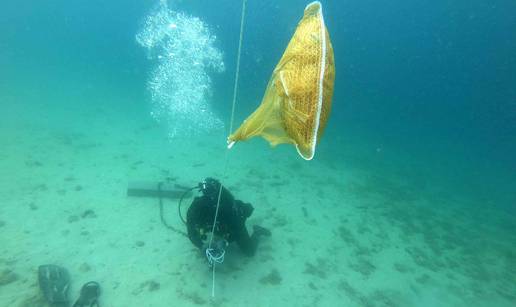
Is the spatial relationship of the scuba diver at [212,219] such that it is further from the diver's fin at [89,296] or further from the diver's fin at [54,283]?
the diver's fin at [54,283]

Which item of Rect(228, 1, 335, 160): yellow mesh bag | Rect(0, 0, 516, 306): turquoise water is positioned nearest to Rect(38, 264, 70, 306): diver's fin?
Rect(0, 0, 516, 306): turquoise water

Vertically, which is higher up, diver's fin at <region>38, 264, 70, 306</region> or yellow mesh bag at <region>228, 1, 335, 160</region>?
yellow mesh bag at <region>228, 1, 335, 160</region>

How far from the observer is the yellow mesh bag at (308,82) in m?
1.33

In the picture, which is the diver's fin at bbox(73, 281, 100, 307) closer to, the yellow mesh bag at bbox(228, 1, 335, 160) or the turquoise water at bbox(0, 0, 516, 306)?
the turquoise water at bbox(0, 0, 516, 306)

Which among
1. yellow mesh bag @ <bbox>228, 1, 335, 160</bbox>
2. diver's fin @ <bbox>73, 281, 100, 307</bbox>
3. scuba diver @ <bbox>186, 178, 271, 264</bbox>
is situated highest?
yellow mesh bag @ <bbox>228, 1, 335, 160</bbox>

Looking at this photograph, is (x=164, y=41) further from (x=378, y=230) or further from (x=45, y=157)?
(x=378, y=230)

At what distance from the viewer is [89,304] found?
4.60 m

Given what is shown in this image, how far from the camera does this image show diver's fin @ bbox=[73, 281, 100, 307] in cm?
452

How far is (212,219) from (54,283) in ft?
8.03

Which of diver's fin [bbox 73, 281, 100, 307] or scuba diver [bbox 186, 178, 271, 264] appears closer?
diver's fin [bbox 73, 281, 100, 307]

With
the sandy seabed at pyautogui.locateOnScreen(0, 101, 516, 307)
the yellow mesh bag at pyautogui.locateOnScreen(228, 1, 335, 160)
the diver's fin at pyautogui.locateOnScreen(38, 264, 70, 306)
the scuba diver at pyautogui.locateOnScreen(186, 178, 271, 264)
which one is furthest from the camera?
the sandy seabed at pyautogui.locateOnScreen(0, 101, 516, 307)

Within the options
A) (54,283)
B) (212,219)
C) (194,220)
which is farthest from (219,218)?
(54,283)

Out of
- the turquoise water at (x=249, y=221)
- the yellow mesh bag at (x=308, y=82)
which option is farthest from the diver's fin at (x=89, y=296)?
the yellow mesh bag at (x=308, y=82)

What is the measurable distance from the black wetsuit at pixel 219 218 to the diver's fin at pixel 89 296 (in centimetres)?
156
